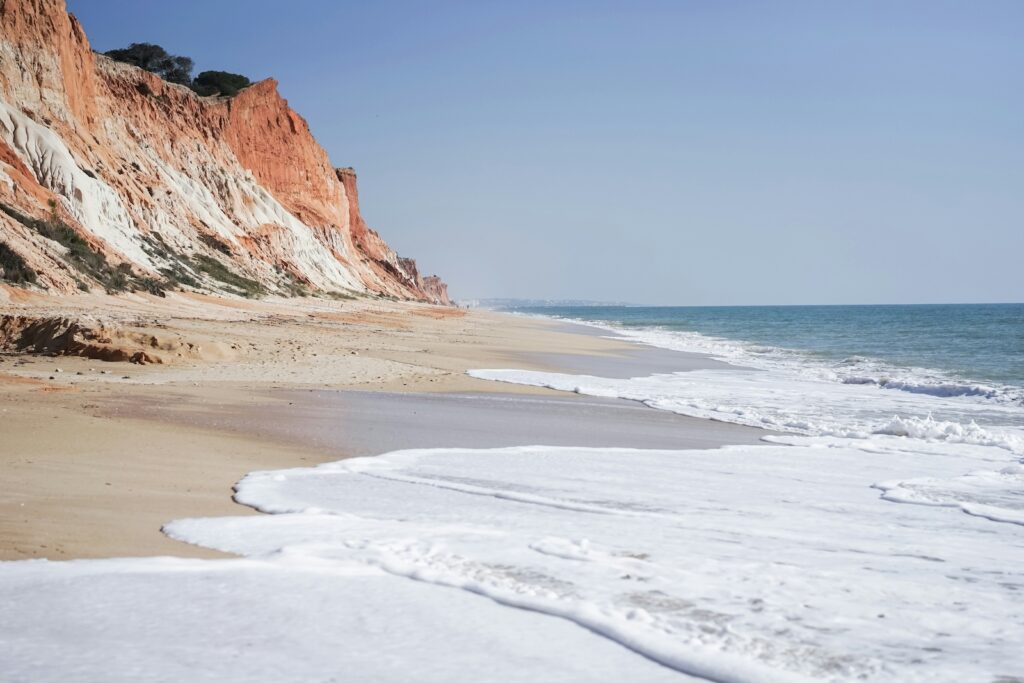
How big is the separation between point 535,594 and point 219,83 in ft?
209

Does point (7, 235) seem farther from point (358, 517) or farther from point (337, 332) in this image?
point (358, 517)

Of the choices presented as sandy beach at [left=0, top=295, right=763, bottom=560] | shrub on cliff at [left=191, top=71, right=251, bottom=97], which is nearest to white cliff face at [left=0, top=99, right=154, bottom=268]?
sandy beach at [left=0, top=295, right=763, bottom=560]

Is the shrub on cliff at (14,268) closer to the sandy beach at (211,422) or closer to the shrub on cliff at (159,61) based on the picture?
the sandy beach at (211,422)

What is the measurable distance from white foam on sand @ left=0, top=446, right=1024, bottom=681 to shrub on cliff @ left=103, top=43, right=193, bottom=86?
60.8 metres

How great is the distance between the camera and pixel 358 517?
475cm

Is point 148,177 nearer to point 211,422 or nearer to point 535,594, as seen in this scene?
point 211,422

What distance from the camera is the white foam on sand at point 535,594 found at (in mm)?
2828

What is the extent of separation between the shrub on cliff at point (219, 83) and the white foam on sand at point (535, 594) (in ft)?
190

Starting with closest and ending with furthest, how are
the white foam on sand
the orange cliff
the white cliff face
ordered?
the white foam on sand, the orange cliff, the white cliff face

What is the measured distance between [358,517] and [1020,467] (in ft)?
20.0

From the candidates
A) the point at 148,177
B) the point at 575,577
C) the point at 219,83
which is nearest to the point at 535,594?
the point at 575,577

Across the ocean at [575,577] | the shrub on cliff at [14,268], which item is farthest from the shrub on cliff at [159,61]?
the ocean at [575,577]

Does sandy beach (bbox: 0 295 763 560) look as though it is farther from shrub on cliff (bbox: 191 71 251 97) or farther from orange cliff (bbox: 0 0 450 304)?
shrub on cliff (bbox: 191 71 251 97)

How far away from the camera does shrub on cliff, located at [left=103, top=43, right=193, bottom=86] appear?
5819 cm
